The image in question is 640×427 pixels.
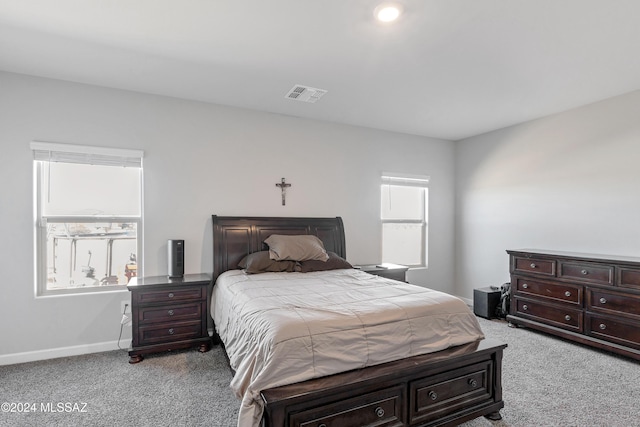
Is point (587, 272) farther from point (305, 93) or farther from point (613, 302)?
point (305, 93)

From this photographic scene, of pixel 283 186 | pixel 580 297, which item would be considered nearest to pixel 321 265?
pixel 283 186

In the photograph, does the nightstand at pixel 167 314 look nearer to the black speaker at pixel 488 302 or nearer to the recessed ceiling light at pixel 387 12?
the recessed ceiling light at pixel 387 12

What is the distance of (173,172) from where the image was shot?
3.56 m

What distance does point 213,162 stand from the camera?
147 inches

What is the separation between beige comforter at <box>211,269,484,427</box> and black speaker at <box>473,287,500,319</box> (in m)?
2.28

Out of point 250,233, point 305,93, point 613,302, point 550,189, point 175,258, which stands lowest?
point 613,302

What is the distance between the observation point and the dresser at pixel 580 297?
3033 millimetres

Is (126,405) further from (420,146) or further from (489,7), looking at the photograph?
(420,146)

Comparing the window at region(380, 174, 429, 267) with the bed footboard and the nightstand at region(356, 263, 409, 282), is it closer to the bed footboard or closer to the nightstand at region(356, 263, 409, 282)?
the nightstand at region(356, 263, 409, 282)

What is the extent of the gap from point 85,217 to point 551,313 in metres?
5.02

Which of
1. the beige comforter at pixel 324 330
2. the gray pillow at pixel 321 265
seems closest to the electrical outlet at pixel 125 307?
the beige comforter at pixel 324 330

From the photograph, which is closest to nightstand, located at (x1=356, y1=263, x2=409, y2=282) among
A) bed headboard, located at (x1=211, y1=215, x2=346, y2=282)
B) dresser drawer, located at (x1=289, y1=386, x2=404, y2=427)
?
bed headboard, located at (x1=211, y1=215, x2=346, y2=282)

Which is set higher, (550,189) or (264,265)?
(550,189)

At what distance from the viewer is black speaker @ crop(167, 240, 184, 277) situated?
3322 mm
